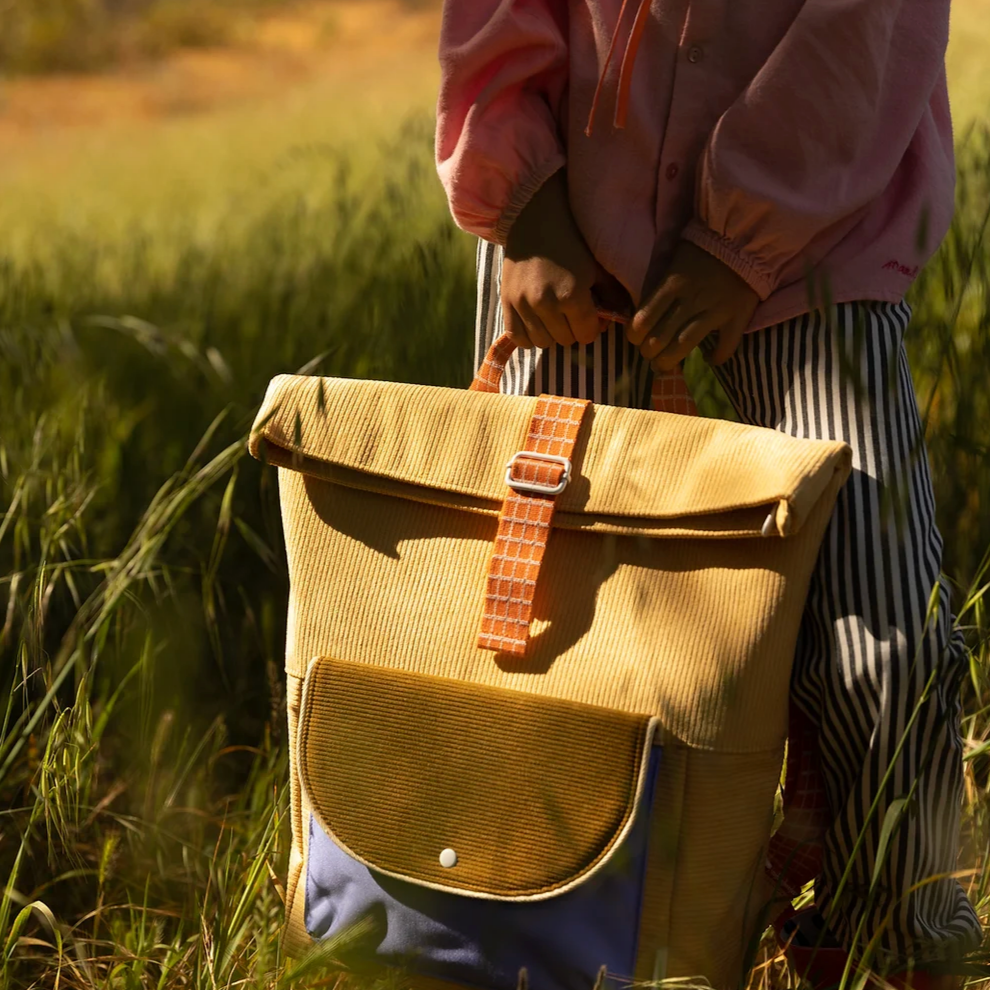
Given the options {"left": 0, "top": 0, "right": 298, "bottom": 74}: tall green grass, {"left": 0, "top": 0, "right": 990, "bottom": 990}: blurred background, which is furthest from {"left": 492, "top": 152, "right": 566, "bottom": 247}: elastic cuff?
{"left": 0, "top": 0, "right": 298, "bottom": 74}: tall green grass

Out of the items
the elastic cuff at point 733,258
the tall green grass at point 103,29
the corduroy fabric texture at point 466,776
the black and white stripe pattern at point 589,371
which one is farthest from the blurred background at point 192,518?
the tall green grass at point 103,29

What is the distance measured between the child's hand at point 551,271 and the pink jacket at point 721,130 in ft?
0.06

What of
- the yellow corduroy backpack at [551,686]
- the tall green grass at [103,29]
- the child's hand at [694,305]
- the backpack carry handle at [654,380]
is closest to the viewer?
the yellow corduroy backpack at [551,686]

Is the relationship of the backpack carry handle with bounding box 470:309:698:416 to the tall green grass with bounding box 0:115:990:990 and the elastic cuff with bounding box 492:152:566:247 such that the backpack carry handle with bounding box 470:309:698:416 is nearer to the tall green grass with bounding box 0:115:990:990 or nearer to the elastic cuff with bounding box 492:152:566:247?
the elastic cuff with bounding box 492:152:566:247

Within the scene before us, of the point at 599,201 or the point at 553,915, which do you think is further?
the point at 599,201

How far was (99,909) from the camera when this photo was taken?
160 cm

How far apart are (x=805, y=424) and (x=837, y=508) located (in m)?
0.10

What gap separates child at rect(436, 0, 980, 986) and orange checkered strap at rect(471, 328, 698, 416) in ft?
0.15

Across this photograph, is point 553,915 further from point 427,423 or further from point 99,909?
point 99,909

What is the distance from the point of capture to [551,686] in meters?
1.27

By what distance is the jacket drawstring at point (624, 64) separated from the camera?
132cm

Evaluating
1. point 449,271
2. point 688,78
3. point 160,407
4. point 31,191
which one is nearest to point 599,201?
point 688,78

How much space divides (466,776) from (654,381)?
1.72 feet

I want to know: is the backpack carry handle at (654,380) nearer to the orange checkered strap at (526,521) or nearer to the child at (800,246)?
the child at (800,246)
